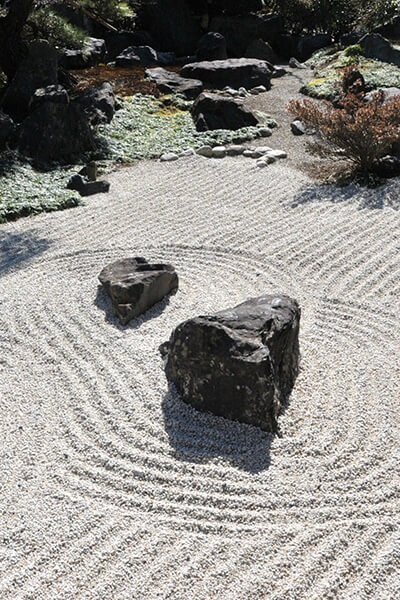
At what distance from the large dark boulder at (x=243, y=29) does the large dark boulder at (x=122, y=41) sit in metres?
2.34

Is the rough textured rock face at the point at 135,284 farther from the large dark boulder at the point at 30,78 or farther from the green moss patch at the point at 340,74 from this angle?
the green moss patch at the point at 340,74

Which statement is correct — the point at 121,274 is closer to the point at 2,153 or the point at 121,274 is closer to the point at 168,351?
the point at 168,351

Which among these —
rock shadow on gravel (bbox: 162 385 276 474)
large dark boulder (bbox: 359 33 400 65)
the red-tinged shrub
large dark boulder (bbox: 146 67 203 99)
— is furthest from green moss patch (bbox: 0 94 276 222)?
large dark boulder (bbox: 359 33 400 65)

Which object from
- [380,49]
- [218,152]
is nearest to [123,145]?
[218,152]

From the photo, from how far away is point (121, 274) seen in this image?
6594mm

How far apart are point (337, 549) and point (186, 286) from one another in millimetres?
3765

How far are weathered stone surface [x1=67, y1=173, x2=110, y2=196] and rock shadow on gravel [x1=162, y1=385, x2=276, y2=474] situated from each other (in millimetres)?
6096

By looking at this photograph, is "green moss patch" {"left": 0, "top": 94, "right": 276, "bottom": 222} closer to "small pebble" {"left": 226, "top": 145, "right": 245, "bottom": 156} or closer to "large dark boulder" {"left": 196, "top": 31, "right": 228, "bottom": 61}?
"small pebble" {"left": 226, "top": 145, "right": 245, "bottom": 156}

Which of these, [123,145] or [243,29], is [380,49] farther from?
[123,145]

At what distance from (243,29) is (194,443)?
61.5 ft

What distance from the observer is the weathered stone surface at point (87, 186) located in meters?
10.2

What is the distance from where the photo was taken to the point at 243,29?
20.2 m

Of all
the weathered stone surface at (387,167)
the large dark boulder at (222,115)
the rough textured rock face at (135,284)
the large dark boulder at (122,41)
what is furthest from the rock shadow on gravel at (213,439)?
the large dark boulder at (122,41)

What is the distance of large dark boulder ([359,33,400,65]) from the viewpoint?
55.8ft
